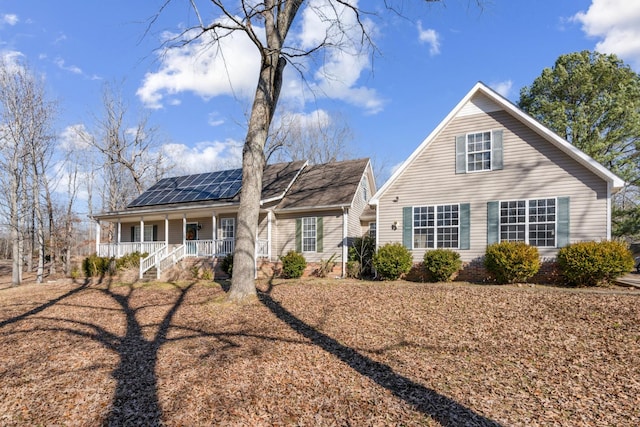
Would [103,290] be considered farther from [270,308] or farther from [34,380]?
[34,380]

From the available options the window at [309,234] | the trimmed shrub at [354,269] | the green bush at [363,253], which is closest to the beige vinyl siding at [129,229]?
the window at [309,234]

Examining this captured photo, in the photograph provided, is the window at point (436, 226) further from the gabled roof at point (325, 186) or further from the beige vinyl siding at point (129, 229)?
the beige vinyl siding at point (129, 229)

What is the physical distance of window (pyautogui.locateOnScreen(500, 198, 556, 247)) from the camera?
1128cm

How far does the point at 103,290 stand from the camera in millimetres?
12828

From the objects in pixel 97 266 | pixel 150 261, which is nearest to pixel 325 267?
pixel 150 261

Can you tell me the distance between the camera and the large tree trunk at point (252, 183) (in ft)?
30.0

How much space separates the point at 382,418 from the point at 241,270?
5.95 metres

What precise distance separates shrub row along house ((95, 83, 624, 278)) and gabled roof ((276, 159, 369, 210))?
0.06 meters

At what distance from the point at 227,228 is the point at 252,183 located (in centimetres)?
952

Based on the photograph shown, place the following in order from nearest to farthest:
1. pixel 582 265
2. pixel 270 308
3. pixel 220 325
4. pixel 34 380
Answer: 1. pixel 34 380
2. pixel 220 325
3. pixel 270 308
4. pixel 582 265

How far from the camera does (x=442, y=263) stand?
38.8 ft

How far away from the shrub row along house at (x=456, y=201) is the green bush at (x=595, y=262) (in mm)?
978

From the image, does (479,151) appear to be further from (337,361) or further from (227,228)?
(227,228)

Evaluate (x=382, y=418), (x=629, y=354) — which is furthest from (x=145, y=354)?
(x=629, y=354)
